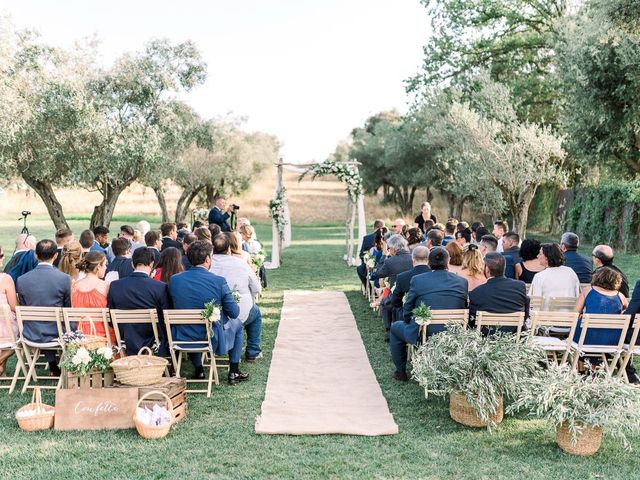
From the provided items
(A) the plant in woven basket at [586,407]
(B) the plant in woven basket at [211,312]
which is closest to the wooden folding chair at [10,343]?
(B) the plant in woven basket at [211,312]

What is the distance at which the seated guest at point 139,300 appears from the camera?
19.9 feet

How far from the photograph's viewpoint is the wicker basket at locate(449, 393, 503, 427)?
5.18m

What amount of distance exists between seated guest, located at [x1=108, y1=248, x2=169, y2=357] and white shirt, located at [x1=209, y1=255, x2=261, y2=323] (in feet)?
3.53

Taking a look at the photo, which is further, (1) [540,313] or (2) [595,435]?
(1) [540,313]

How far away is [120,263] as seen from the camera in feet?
25.0

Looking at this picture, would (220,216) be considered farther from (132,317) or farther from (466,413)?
(466,413)

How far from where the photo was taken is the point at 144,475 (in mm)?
4293

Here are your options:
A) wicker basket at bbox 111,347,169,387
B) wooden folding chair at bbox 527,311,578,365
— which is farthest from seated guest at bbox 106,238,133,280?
wooden folding chair at bbox 527,311,578,365

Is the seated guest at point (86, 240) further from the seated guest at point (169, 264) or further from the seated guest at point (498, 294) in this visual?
the seated guest at point (498, 294)

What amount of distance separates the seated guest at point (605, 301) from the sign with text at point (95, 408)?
4585 mm

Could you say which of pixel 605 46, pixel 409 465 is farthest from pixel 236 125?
pixel 409 465

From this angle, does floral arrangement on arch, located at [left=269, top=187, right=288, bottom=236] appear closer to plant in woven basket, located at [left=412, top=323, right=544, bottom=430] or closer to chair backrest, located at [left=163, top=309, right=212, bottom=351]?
chair backrest, located at [left=163, top=309, right=212, bottom=351]

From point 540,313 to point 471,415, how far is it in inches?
55.3

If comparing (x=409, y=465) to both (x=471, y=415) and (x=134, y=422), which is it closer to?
(x=471, y=415)
